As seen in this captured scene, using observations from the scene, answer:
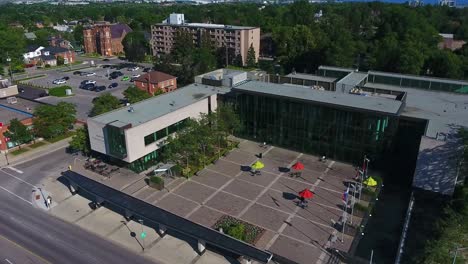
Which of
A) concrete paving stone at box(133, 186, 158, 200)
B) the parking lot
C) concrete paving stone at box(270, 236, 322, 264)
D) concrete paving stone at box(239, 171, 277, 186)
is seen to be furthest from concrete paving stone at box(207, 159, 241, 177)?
the parking lot

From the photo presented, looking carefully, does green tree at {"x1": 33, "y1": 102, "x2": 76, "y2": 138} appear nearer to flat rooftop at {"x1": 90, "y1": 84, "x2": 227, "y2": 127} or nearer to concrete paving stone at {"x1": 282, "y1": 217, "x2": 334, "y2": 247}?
flat rooftop at {"x1": 90, "y1": 84, "x2": 227, "y2": 127}

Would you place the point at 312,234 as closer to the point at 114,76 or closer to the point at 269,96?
the point at 269,96

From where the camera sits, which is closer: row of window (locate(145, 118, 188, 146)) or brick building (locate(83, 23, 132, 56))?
row of window (locate(145, 118, 188, 146))

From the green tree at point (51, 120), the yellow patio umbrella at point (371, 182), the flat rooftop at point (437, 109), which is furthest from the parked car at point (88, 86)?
the yellow patio umbrella at point (371, 182)

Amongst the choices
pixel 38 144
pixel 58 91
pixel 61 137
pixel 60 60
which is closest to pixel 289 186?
pixel 61 137

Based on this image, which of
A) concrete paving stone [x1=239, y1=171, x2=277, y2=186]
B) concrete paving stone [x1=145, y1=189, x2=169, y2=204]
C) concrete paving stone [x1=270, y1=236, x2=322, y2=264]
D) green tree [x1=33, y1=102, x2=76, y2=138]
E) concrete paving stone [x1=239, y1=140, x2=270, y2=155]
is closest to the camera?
concrete paving stone [x1=270, y1=236, x2=322, y2=264]

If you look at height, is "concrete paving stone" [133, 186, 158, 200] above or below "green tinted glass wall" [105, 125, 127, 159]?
below

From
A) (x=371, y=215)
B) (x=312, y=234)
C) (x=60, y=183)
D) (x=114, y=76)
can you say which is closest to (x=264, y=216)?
(x=312, y=234)
